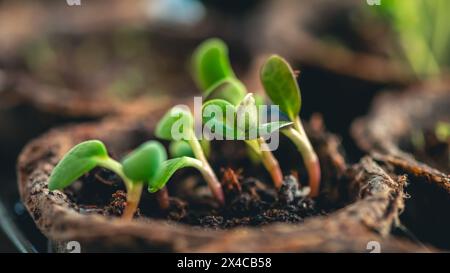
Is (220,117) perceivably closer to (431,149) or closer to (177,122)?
(177,122)

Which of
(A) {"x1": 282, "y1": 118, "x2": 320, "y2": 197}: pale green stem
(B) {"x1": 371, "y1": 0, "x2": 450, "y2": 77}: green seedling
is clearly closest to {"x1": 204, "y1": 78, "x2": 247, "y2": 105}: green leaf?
(A) {"x1": 282, "y1": 118, "x2": 320, "y2": 197}: pale green stem

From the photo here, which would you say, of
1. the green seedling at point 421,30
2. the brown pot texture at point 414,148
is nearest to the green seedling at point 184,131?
the brown pot texture at point 414,148

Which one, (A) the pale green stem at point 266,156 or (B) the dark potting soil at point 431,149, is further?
(B) the dark potting soil at point 431,149

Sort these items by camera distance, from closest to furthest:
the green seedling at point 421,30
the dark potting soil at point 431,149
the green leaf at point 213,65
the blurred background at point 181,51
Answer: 1. the green leaf at point 213,65
2. the dark potting soil at point 431,149
3. the blurred background at point 181,51
4. the green seedling at point 421,30

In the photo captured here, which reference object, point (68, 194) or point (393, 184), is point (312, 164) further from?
point (68, 194)

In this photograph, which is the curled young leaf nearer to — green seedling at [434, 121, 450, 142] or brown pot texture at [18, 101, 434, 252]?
brown pot texture at [18, 101, 434, 252]

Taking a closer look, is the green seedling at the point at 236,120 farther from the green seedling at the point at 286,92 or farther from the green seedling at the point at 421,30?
the green seedling at the point at 421,30

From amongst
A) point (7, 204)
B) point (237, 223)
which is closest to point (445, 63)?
point (237, 223)

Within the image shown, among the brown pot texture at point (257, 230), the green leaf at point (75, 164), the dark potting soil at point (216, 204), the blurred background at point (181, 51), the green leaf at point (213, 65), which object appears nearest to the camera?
the brown pot texture at point (257, 230)
